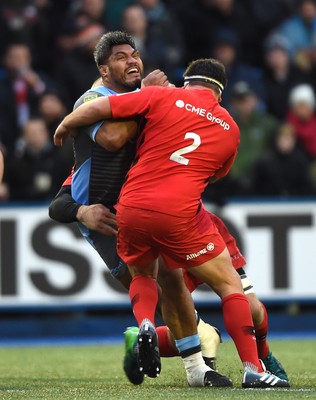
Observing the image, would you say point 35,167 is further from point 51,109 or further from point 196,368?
point 196,368

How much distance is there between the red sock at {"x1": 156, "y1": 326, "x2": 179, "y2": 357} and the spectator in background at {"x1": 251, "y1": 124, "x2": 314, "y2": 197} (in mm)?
5983

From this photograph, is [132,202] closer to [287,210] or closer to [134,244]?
[134,244]

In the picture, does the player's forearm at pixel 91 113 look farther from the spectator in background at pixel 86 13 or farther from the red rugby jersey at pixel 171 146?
the spectator in background at pixel 86 13

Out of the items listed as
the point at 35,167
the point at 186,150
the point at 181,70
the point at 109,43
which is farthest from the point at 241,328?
the point at 181,70

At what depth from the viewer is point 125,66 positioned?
8023 mm

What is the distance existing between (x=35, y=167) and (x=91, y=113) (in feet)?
21.2

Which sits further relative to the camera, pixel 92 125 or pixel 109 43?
pixel 109 43

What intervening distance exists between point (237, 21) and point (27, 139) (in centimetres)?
437

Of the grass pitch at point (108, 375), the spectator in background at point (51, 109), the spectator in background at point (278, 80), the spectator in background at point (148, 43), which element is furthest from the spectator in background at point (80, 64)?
the grass pitch at point (108, 375)

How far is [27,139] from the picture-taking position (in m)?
13.8

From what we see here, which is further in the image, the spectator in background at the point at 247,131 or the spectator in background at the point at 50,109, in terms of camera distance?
the spectator in background at the point at 247,131

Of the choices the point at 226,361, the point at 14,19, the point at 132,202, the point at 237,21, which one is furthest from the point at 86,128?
the point at 237,21

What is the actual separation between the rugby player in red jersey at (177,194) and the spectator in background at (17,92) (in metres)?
6.79

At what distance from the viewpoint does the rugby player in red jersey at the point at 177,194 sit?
24.6ft
